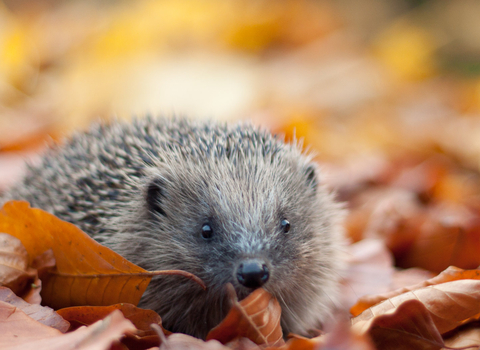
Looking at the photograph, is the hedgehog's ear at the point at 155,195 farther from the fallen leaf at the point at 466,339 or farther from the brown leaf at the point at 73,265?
the fallen leaf at the point at 466,339

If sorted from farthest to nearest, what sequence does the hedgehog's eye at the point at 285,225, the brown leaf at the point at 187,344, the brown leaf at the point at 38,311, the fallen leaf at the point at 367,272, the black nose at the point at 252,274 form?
the fallen leaf at the point at 367,272 < the hedgehog's eye at the point at 285,225 < the black nose at the point at 252,274 < the brown leaf at the point at 38,311 < the brown leaf at the point at 187,344

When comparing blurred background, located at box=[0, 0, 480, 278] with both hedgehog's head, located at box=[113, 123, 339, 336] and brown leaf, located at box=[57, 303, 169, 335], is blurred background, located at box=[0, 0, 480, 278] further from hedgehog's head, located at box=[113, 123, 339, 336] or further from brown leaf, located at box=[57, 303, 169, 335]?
brown leaf, located at box=[57, 303, 169, 335]

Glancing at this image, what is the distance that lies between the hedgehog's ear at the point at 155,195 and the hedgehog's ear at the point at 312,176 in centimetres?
89

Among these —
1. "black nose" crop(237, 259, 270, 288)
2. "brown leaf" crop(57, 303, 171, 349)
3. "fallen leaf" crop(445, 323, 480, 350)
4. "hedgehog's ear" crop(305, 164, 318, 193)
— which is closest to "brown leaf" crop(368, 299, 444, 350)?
"fallen leaf" crop(445, 323, 480, 350)

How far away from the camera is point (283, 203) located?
8.89 feet

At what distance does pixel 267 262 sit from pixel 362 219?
6.88ft

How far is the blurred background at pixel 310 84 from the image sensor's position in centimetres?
475

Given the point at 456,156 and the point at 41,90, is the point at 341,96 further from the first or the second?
the point at 41,90

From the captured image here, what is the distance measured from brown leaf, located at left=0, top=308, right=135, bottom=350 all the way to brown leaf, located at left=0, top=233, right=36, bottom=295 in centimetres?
31

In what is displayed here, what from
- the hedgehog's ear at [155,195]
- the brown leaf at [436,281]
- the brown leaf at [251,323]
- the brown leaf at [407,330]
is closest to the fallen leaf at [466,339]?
the brown leaf at [407,330]

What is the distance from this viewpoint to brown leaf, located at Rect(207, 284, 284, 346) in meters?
1.97

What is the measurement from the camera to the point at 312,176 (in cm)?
315

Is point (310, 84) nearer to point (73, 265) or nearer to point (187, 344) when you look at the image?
point (73, 265)

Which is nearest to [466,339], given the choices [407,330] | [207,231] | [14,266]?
[407,330]
